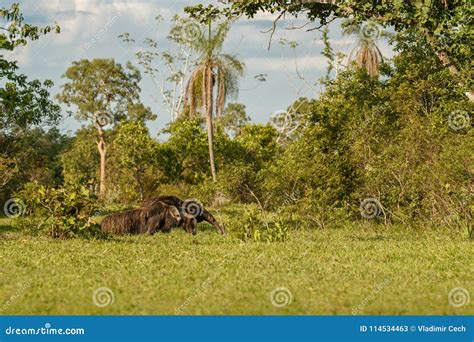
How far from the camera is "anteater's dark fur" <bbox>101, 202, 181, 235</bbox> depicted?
2017 centimetres

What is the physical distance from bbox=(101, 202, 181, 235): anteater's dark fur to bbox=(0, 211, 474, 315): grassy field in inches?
92.8

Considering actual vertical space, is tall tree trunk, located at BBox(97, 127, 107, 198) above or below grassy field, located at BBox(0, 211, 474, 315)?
below

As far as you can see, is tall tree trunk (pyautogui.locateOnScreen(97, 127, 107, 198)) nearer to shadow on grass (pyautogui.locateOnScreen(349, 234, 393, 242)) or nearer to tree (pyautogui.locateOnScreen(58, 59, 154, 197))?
tree (pyautogui.locateOnScreen(58, 59, 154, 197))

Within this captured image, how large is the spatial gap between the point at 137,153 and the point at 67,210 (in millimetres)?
22121

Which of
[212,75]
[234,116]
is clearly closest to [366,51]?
[212,75]

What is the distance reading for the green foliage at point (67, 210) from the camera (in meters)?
17.9

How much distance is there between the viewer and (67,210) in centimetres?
1800

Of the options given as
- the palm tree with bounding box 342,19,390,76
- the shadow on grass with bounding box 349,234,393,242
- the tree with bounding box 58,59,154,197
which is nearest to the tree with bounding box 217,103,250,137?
the tree with bounding box 58,59,154,197

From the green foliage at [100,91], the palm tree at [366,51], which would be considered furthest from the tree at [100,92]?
the palm tree at [366,51]

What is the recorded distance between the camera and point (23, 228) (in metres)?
19.0

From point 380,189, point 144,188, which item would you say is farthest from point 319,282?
point 144,188

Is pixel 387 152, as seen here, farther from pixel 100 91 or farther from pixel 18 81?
pixel 100 91
